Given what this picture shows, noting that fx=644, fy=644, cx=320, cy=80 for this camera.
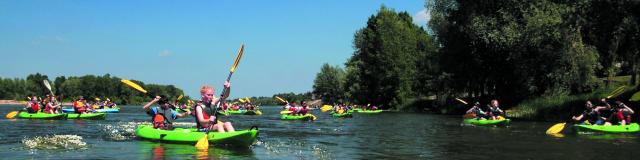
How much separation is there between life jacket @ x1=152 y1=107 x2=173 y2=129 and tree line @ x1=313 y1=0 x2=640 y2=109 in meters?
17.4

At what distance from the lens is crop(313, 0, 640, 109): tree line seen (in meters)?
26.9

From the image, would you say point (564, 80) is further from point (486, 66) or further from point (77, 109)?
point (77, 109)

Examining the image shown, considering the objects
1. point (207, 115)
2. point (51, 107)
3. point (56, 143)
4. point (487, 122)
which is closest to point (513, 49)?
point (487, 122)

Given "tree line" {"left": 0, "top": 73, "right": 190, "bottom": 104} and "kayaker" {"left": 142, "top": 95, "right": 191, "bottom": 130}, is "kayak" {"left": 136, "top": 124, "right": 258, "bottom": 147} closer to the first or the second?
"kayaker" {"left": 142, "top": 95, "right": 191, "bottom": 130}

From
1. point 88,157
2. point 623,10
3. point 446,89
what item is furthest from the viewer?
point 446,89

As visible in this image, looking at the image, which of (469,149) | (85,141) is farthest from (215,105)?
(469,149)

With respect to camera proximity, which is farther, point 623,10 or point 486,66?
point 486,66

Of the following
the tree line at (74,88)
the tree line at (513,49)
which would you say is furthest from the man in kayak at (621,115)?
the tree line at (74,88)

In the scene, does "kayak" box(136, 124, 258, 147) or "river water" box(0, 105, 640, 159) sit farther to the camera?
"kayak" box(136, 124, 258, 147)

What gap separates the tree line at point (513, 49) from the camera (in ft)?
88.3

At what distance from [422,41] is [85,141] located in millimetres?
47372

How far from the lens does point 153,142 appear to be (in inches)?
637

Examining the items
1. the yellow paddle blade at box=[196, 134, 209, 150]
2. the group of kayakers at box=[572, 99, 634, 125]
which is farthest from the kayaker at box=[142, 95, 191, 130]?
the group of kayakers at box=[572, 99, 634, 125]

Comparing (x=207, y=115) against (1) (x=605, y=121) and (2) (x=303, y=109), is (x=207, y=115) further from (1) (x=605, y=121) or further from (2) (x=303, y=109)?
(2) (x=303, y=109)
